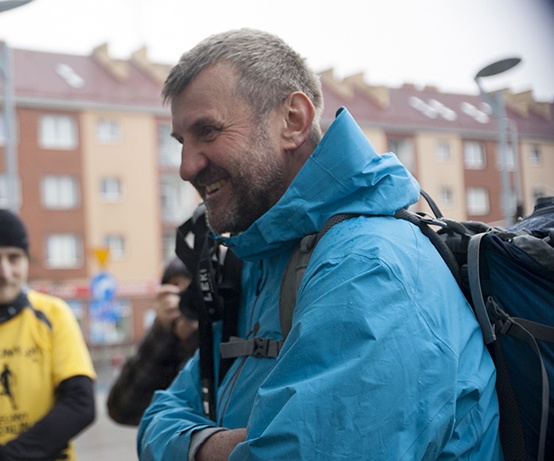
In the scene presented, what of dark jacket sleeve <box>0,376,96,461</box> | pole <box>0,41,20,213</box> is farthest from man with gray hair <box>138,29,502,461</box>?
pole <box>0,41,20,213</box>

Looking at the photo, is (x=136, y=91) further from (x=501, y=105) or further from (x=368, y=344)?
(x=368, y=344)

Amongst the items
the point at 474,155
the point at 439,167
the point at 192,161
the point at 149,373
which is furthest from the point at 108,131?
the point at 192,161

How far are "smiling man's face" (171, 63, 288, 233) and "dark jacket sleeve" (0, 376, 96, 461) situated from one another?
5.41 feet

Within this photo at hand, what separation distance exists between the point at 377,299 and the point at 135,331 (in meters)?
34.2

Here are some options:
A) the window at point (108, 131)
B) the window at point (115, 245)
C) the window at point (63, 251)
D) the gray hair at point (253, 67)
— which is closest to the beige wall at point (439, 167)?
the gray hair at point (253, 67)

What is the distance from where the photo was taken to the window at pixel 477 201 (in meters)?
12.7

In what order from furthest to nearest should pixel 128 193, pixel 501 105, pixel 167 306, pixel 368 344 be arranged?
pixel 128 193 < pixel 501 105 < pixel 167 306 < pixel 368 344

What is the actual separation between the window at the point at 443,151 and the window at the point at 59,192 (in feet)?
62.3

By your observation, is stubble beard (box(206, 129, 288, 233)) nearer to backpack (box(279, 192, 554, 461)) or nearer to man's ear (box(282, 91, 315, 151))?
man's ear (box(282, 91, 315, 151))

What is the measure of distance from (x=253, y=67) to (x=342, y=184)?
1.32ft

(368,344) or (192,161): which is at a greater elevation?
(192,161)

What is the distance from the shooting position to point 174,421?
5.94ft

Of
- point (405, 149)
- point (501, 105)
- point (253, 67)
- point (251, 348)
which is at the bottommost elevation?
point (251, 348)

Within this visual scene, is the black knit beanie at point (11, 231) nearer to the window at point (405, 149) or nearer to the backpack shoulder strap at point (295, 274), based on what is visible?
the backpack shoulder strap at point (295, 274)
